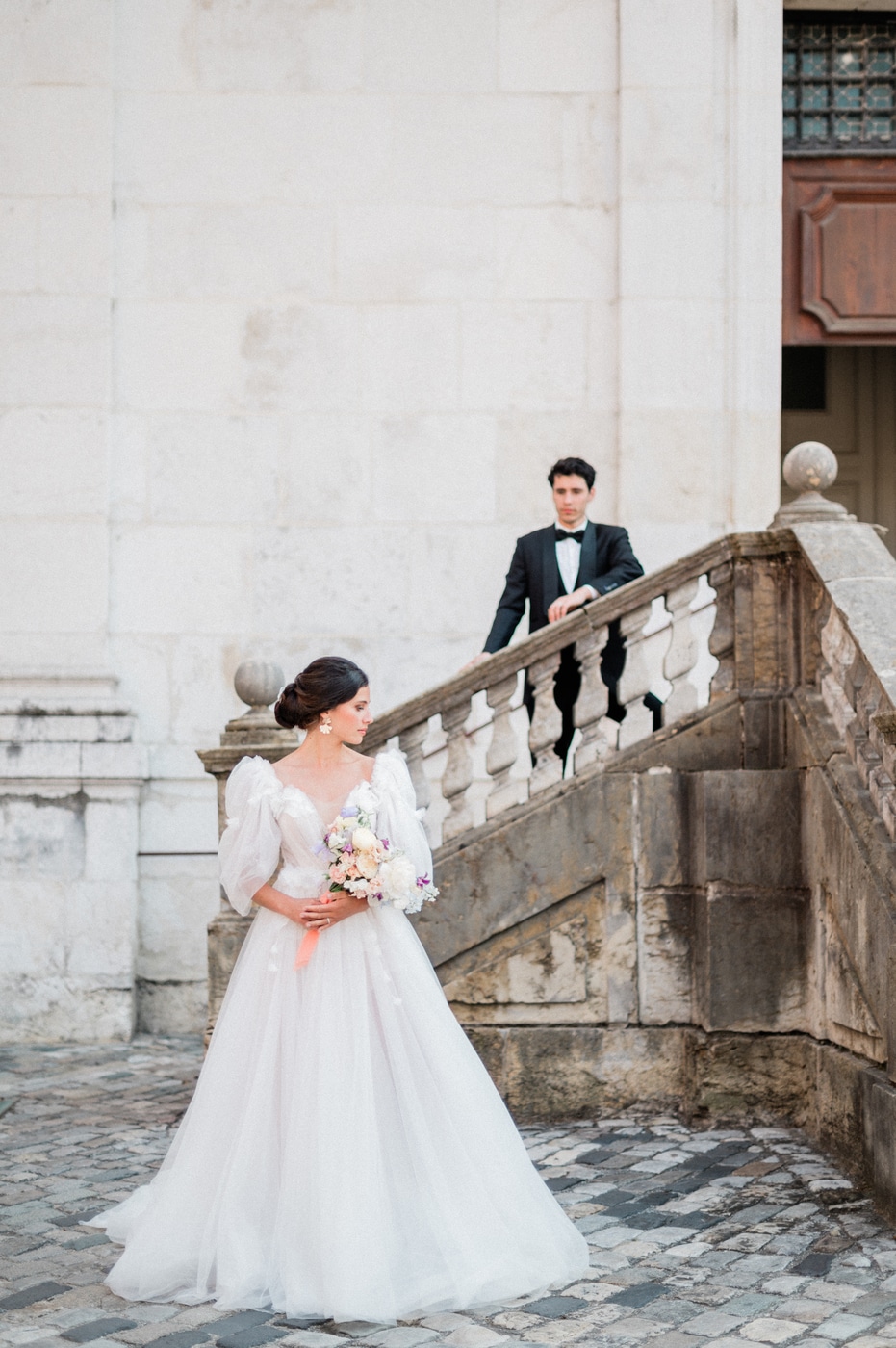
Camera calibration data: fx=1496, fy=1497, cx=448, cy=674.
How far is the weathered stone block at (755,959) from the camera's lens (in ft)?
19.9

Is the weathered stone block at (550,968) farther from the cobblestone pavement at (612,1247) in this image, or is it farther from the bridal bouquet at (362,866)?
the bridal bouquet at (362,866)

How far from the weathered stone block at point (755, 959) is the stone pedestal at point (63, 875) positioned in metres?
3.48

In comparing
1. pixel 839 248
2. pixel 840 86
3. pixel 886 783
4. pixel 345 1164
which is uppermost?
pixel 840 86

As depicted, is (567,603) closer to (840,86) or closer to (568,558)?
(568,558)

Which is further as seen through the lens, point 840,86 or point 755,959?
point 840,86

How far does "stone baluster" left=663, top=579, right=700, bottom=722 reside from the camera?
6.23 metres

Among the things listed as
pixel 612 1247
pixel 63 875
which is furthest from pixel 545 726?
pixel 63 875

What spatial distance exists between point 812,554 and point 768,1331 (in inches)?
121

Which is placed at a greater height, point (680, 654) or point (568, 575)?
point (568, 575)

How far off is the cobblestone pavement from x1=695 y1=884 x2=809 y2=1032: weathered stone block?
461 mm

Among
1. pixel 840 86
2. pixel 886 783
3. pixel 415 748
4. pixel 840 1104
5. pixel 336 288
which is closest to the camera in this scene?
pixel 886 783

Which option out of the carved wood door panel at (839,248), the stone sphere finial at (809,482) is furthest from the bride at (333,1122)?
the carved wood door panel at (839,248)

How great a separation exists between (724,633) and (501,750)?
1.08 metres

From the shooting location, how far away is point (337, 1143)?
4.13m
